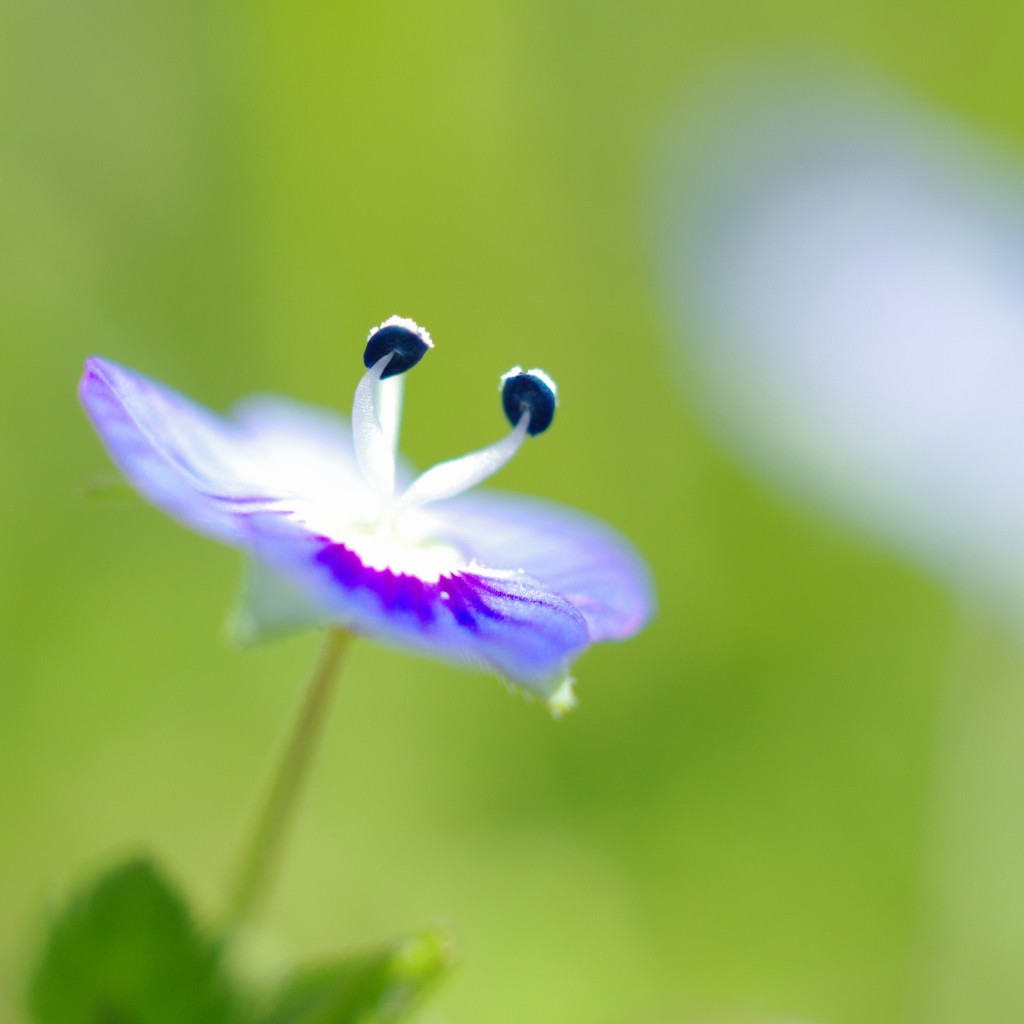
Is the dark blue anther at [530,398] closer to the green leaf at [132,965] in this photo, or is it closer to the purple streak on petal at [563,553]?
the purple streak on petal at [563,553]

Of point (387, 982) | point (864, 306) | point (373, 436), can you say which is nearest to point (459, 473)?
point (373, 436)

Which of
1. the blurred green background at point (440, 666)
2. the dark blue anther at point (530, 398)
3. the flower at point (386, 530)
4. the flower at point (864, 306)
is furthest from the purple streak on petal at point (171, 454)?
the flower at point (864, 306)

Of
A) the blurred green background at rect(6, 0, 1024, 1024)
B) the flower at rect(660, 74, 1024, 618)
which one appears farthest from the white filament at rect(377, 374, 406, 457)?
the flower at rect(660, 74, 1024, 618)

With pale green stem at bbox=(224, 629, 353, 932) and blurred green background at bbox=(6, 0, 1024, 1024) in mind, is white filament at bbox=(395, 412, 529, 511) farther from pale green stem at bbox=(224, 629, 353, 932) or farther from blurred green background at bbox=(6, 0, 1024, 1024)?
blurred green background at bbox=(6, 0, 1024, 1024)

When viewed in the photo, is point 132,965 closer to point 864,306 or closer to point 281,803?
point 281,803

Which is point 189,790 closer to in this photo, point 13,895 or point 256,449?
point 13,895
